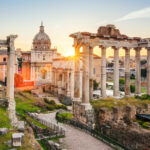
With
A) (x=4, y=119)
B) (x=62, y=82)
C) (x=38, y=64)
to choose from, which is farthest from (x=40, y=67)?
(x=4, y=119)

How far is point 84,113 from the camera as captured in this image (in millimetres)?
16672

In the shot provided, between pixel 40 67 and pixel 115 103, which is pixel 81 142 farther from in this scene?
pixel 40 67

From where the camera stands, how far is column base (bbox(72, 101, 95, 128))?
1644 cm

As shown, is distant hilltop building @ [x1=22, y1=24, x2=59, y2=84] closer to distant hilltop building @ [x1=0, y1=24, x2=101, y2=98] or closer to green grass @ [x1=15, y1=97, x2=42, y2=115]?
distant hilltop building @ [x1=0, y1=24, x2=101, y2=98]

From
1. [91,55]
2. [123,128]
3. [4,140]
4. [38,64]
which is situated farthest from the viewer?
[38,64]

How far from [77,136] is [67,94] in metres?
22.8

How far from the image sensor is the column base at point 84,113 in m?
16.4

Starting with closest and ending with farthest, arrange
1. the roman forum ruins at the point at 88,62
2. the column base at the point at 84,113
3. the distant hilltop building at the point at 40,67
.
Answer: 1. the roman forum ruins at the point at 88,62
2. the column base at the point at 84,113
3. the distant hilltop building at the point at 40,67

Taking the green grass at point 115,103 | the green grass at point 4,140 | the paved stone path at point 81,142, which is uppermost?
the green grass at point 115,103

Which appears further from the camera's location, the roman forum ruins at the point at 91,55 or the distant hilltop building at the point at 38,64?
the distant hilltop building at the point at 38,64

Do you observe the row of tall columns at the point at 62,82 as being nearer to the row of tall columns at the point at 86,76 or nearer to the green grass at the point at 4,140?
the row of tall columns at the point at 86,76

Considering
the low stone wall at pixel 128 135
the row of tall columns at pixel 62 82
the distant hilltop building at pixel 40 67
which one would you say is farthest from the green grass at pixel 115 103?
the distant hilltop building at pixel 40 67

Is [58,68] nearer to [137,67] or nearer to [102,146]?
[137,67]

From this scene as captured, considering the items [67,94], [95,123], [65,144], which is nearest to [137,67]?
[95,123]
